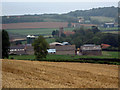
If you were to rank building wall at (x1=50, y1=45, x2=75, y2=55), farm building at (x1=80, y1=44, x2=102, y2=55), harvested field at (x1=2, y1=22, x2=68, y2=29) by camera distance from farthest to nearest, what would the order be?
harvested field at (x1=2, y1=22, x2=68, y2=29) < building wall at (x1=50, y1=45, x2=75, y2=55) < farm building at (x1=80, y1=44, x2=102, y2=55)

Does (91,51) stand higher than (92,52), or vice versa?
(91,51)

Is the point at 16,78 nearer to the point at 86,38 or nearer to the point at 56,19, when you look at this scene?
the point at 86,38

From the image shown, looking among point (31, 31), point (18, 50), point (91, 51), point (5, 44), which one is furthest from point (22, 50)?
point (31, 31)

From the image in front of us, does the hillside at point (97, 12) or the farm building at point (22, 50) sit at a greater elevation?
the hillside at point (97, 12)

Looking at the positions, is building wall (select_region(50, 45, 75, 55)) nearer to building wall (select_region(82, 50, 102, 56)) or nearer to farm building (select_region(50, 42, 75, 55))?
farm building (select_region(50, 42, 75, 55))

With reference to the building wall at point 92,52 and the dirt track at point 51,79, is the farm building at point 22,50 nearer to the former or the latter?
the building wall at point 92,52

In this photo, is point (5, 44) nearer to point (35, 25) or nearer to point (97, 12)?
point (35, 25)

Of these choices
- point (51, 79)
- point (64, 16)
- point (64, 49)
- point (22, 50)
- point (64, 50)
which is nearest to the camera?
point (51, 79)

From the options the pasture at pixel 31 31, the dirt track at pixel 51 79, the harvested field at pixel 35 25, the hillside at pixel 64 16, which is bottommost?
the pasture at pixel 31 31

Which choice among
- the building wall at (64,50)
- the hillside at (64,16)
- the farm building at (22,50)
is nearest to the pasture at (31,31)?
the hillside at (64,16)

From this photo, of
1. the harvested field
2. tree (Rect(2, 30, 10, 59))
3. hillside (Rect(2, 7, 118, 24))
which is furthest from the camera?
hillside (Rect(2, 7, 118, 24))

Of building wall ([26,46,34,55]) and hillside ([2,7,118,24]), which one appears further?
hillside ([2,7,118,24])

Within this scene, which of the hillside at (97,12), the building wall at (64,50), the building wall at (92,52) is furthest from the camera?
the hillside at (97,12)

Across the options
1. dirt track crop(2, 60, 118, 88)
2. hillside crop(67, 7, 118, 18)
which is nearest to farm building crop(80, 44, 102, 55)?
dirt track crop(2, 60, 118, 88)
